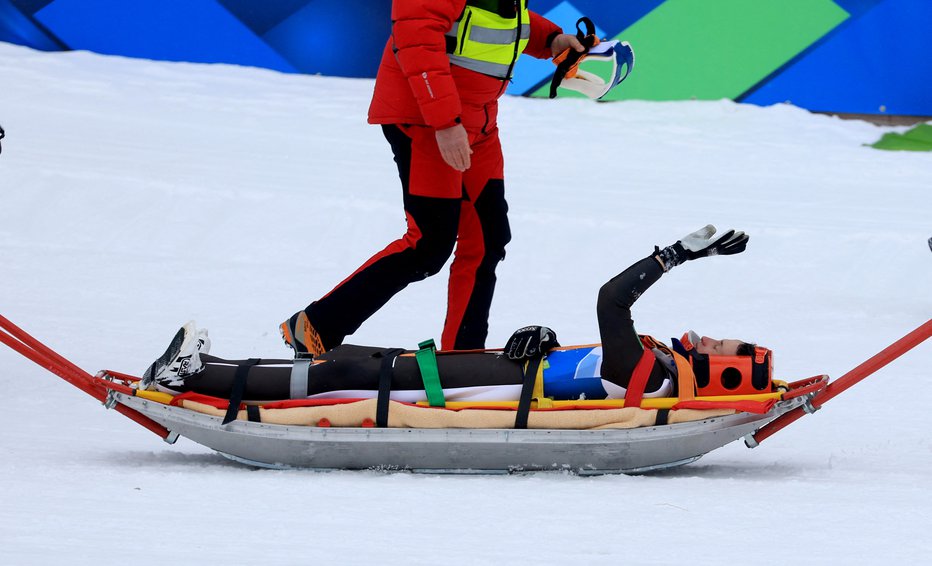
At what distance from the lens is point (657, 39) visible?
7258 millimetres

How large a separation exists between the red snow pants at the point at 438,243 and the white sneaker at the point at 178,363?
19.6 inches

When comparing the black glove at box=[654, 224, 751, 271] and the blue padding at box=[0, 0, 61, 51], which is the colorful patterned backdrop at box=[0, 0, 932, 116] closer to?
the blue padding at box=[0, 0, 61, 51]

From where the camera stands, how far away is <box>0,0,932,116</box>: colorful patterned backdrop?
23.3ft

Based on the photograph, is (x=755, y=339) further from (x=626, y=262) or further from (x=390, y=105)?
(x=390, y=105)

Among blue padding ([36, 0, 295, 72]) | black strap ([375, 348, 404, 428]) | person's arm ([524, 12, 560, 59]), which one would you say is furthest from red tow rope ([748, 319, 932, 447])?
blue padding ([36, 0, 295, 72])

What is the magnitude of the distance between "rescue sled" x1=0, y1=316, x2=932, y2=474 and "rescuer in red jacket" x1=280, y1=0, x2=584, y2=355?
0.48 m

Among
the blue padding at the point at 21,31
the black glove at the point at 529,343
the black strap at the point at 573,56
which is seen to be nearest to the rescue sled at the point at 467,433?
the black glove at the point at 529,343

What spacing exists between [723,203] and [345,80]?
2.96 metres

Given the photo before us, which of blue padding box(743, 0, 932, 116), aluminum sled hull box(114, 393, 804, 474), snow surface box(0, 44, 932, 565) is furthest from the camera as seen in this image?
blue padding box(743, 0, 932, 116)

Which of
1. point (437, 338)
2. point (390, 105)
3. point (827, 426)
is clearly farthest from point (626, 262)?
point (390, 105)

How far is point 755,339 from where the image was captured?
13.4 feet

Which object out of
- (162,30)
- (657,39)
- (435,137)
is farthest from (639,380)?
(162,30)

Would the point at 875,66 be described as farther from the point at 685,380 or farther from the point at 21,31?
the point at 21,31

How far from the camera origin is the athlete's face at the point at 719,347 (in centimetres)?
248
